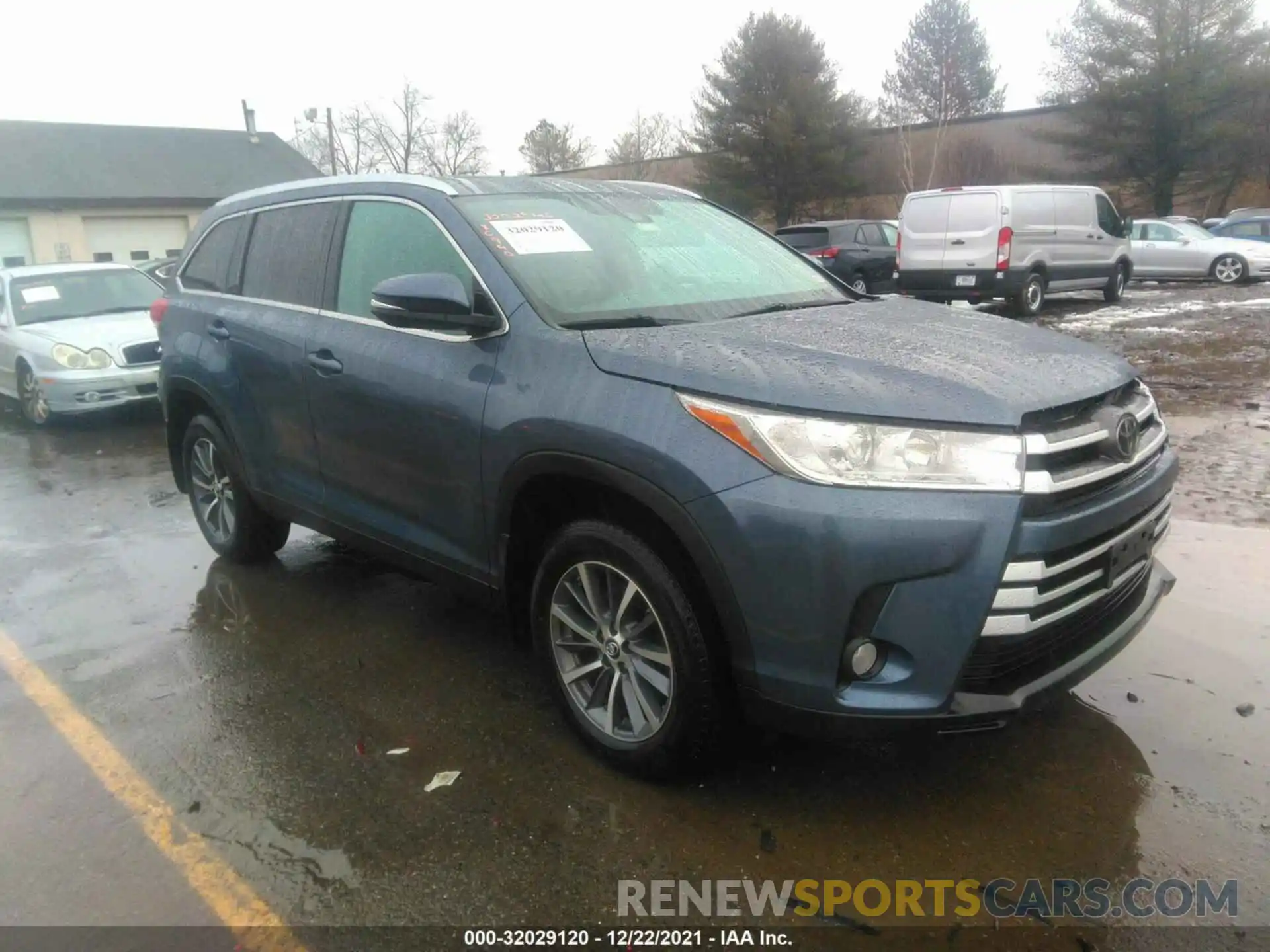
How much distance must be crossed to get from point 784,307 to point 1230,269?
21.5 meters

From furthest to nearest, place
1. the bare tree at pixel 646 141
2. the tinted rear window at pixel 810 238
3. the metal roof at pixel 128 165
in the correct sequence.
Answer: the bare tree at pixel 646 141, the metal roof at pixel 128 165, the tinted rear window at pixel 810 238

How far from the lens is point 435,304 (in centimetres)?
329

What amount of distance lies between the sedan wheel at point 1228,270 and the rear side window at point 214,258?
21.8 meters

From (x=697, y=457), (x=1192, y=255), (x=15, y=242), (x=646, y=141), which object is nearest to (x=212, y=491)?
(x=697, y=457)

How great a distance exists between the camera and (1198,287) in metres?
21.1

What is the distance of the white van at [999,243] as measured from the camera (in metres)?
15.6

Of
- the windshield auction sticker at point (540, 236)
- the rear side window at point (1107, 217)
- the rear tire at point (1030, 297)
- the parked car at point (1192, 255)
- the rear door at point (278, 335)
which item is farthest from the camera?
the parked car at point (1192, 255)

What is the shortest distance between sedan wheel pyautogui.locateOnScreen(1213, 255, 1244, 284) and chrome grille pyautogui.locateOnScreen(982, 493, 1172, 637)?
21.4m

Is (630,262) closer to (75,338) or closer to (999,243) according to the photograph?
(75,338)

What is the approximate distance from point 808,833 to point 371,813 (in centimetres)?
132

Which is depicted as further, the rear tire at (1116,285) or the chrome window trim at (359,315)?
the rear tire at (1116,285)

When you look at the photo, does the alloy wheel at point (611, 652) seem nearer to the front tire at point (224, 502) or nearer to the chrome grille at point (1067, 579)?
the chrome grille at point (1067, 579)

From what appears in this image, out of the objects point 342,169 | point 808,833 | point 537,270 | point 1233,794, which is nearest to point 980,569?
point 808,833

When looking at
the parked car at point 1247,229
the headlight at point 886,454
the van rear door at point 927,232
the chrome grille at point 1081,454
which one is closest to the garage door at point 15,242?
the van rear door at point 927,232
